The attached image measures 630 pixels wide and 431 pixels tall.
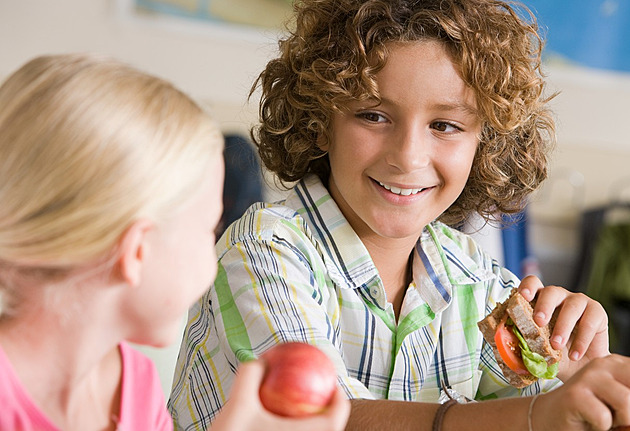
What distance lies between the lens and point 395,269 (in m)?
1.51

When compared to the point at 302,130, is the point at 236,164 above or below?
below

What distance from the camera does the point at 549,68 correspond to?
361cm

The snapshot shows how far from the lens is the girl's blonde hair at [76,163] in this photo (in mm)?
772

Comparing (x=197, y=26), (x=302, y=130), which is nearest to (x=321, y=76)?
(x=302, y=130)

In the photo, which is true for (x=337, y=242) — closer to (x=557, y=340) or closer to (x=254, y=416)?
→ (x=557, y=340)

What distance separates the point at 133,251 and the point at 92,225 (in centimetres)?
5

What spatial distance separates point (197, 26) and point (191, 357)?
2.31 metres

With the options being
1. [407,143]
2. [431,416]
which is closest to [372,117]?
[407,143]

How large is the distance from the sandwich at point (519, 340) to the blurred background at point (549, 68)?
2095 mm

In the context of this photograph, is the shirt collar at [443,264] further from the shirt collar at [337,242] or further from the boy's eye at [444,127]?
the boy's eye at [444,127]

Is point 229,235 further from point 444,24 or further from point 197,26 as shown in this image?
point 197,26

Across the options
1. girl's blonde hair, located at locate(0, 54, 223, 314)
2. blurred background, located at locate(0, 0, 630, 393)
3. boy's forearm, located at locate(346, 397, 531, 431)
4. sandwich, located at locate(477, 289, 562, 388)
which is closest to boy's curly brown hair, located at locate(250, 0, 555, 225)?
sandwich, located at locate(477, 289, 562, 388)

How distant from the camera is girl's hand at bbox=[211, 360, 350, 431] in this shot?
78cm

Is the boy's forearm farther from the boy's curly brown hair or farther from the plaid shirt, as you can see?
the boy's curly brown hair
